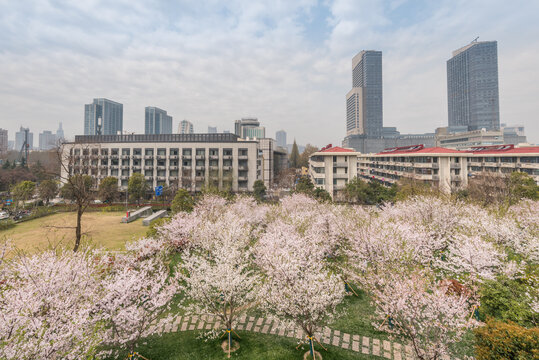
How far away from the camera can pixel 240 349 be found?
1234 centimetres

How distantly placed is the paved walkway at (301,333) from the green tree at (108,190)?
49931 mm

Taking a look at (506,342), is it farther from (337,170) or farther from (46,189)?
(46,189)

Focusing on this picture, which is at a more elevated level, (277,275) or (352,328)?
(277,275)

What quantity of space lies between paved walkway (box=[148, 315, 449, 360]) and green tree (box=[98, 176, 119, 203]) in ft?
164

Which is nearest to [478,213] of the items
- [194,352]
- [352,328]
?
[352,328]

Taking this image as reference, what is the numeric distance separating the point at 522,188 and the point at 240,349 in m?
43.7

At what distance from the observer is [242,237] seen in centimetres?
2106

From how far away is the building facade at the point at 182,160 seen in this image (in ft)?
215

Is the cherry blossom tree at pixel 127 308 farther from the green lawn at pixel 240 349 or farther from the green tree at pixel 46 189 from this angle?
the green tree at pixel 46 189

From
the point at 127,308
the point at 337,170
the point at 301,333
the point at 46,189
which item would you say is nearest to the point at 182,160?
the point at 46,189

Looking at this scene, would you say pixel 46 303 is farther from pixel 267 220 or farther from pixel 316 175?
pixel 316 175

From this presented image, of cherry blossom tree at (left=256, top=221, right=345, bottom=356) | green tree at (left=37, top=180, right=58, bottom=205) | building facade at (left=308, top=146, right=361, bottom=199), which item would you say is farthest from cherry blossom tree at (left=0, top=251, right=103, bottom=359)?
green tree at (left=37, top=180, right=58, bottom=205)

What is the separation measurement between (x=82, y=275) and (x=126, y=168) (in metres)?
65.1

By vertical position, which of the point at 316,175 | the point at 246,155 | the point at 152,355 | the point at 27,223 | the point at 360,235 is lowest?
the point at 152,355
